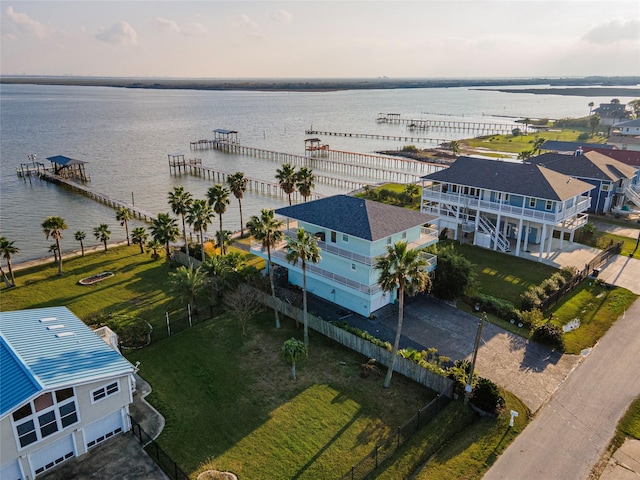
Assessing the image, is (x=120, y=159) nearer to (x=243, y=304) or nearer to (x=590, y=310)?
(x=243, y=304)

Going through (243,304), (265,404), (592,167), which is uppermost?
(592,167)

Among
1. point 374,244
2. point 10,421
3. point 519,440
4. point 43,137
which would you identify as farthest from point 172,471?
point 43,137

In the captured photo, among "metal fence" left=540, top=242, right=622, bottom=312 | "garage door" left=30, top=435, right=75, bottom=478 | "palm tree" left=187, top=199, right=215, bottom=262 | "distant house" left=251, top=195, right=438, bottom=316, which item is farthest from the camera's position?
"palm tree" left=187, top=199, right=215, bottom=262

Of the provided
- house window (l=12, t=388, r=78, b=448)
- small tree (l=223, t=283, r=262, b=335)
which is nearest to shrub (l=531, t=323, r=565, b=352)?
small tree (l=223, t=283, r=262, b=335)

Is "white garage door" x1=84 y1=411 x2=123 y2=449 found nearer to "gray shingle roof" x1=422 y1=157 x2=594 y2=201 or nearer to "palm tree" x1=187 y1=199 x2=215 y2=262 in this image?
"palm tree" x1=187 y1=199 x2=215 y2=262

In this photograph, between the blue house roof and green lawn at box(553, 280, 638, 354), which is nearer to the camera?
the blue house roof

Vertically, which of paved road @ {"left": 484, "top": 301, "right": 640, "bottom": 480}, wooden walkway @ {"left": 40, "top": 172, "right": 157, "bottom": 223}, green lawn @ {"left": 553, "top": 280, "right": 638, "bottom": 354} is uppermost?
green lawn @ {"left": 553, "top": 280, "right": 638, "bottom": 354}

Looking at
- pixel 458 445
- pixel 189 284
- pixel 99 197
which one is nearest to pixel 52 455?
pixel 189 284
